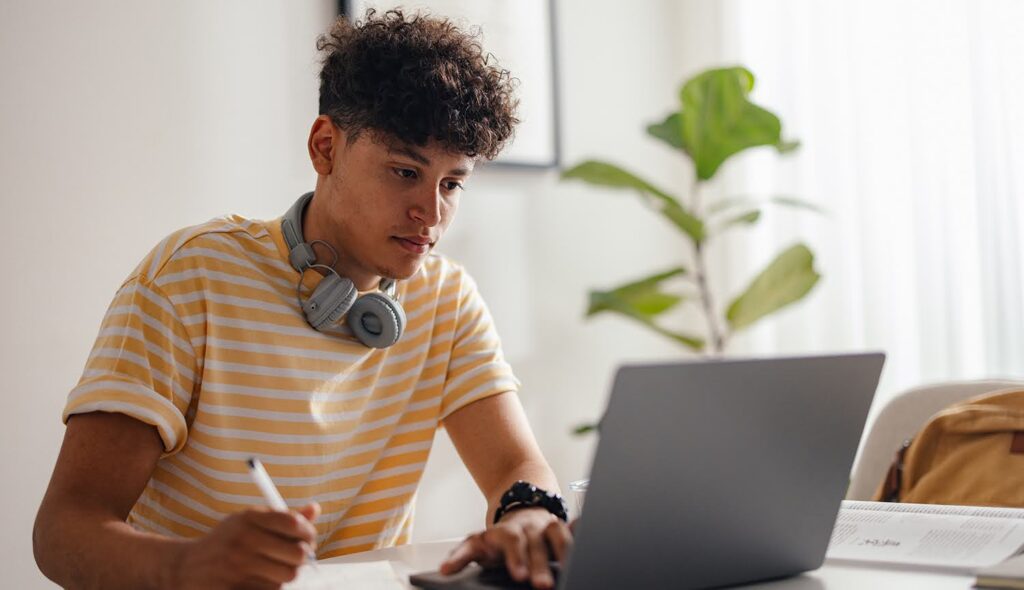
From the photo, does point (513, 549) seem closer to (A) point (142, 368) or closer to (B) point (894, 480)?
(A) point (142, 368)

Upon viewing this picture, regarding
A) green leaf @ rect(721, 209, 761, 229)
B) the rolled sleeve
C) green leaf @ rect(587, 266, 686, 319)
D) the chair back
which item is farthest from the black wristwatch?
green leaf @ rect(721, 209, 761, 229)

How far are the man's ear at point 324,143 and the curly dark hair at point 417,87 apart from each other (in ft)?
0.04

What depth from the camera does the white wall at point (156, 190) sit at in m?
1.72

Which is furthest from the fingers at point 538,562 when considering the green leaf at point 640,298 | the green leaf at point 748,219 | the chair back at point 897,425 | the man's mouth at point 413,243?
the green leaf at point 748,219

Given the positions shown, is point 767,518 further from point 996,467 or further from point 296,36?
point 296,36

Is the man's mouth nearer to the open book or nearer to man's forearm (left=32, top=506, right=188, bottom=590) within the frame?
man's forearm (left=32, top=506, right=188, bottom=590)

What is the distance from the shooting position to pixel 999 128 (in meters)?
2.47

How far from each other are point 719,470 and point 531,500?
33 centimetres

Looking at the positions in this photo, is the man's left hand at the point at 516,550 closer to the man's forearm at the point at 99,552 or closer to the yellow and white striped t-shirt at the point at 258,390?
the man's forearm at the point at 99,552

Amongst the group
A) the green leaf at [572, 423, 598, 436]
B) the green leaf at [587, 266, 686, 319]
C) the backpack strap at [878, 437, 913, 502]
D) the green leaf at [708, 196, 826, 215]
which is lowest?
the green leaf at [572, 423, 598, 436]

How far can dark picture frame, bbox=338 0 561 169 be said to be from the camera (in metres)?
2.54

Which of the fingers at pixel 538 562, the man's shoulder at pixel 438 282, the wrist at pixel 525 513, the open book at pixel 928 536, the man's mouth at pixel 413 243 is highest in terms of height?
the man's mouth at pixel 413 243

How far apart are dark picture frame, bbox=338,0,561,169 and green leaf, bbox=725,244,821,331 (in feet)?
2.01

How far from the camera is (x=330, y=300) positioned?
4.38 feet
